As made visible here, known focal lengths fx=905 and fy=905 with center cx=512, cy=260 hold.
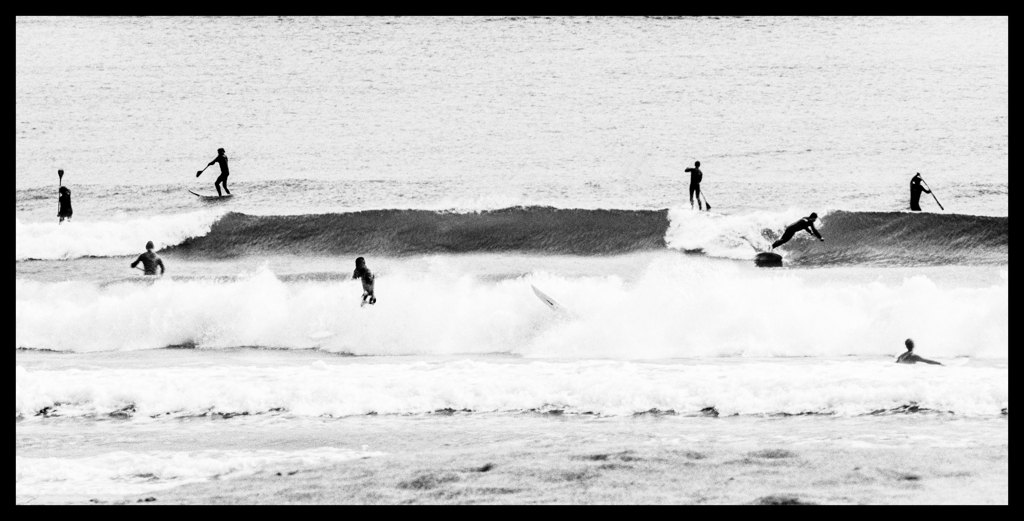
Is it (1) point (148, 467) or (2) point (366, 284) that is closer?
(1) point (148, 467)

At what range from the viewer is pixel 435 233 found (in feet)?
49.1

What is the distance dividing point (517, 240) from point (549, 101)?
3.41 meters

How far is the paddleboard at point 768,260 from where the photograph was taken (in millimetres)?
12836

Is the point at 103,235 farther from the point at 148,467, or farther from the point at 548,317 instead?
the point at 148,467

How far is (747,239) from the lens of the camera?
551 inches

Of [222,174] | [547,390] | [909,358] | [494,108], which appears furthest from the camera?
[494,108]

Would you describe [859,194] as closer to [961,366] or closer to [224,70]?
[961,366]

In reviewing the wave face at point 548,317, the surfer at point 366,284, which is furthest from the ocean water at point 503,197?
the surfer at point 366,284

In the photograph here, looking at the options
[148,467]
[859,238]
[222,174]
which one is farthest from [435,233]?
[148,467]

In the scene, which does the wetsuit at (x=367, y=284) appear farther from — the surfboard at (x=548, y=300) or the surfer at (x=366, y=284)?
the surfboard at (x=548, y=300)

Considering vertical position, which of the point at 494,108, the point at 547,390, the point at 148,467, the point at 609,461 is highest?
the point at 494,108

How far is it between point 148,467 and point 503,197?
1016 centimetres

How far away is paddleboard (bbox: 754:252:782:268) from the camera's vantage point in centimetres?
1284
